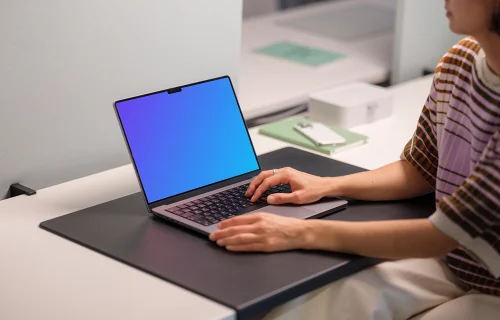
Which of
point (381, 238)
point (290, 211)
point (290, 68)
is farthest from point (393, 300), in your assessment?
point (290, 68)

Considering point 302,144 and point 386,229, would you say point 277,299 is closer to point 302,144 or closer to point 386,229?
point 386,229

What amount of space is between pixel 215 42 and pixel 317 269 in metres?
0.76

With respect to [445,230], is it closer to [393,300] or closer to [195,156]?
[393,300]

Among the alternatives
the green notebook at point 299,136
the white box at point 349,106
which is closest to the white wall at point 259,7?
the white box at point 349,106

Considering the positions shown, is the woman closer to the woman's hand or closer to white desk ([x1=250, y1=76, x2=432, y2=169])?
the woman's hand

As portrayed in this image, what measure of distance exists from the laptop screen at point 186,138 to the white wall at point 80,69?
223 mm

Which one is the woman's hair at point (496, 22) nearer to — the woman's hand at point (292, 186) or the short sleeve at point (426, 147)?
the short sleeve at point (426, 147)

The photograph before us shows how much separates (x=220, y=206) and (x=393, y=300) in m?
0.32

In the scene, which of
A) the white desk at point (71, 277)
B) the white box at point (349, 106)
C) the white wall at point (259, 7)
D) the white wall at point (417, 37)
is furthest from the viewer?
the white wall at point (259, 7)

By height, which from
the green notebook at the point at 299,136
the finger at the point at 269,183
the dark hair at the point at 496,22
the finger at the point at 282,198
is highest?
the dark hair at the point at 496,22

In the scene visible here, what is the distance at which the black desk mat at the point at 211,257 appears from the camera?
1175 millimetres

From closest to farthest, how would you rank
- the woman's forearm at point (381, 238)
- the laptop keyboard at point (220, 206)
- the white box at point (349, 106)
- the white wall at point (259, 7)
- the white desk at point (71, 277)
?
the white desk at point (71, 277), the woman's forearm at point (381, 238), the laptop keyboard at point (220, 206), the white box at point (349, 106), the white wall at point (259, 7)

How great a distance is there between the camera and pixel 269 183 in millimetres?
1463

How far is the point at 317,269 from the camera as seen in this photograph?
4.06 ft
